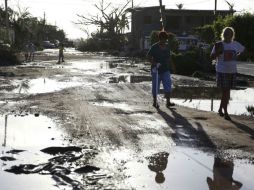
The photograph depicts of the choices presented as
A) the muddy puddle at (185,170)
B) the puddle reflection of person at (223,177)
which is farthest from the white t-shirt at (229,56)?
the puddle reflection of person at (223,177)

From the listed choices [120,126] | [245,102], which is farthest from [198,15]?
[120,126]

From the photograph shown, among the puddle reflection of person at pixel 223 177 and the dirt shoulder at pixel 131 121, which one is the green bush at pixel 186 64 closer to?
the dirt shoulder at pixel 131 121

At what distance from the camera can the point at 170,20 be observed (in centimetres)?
6631

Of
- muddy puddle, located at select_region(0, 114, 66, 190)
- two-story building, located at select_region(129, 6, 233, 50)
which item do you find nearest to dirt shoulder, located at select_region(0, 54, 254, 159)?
muddy puddle, located at select_region(0, 114, 66, 190)

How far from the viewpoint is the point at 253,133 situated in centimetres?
847

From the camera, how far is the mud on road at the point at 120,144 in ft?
19.0

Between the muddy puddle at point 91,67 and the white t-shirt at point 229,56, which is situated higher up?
the white t-shirt at point 229,56

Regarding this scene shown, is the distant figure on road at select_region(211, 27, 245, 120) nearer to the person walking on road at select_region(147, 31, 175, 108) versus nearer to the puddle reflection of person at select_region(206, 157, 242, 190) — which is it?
the person walking on road at select_region(147, 31, 175, 108)

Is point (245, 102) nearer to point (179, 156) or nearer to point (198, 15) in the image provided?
point (179, 156)

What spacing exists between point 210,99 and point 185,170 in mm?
7869

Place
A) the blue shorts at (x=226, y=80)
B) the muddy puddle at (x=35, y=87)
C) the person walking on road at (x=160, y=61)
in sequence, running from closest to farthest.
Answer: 1. the blue shorts at (x=226, y=80)
2. the person walking on road at (x=160, y=61)
3. the muddy puddle at (x=35, y=87)

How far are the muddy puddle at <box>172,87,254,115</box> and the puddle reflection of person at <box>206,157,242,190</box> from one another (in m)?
5.00

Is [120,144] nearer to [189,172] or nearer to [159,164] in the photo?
[159,164]

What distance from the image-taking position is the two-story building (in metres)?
65.3
